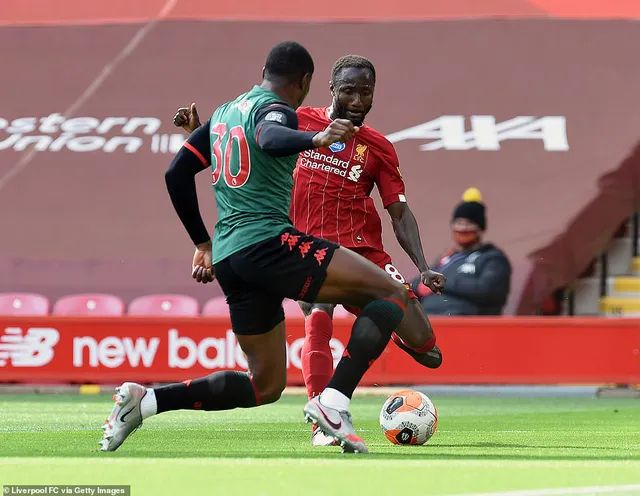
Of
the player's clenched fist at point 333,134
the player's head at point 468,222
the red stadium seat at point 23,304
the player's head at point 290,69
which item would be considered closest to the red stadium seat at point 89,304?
the red stadium seat at point 23,304

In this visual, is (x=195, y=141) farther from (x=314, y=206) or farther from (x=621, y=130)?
(x=621, y=130)

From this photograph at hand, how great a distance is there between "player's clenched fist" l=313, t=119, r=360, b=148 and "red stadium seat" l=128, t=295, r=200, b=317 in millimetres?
11716

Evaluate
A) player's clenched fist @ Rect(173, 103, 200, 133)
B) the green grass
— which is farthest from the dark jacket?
player's clenched fist @ Rect(173, 103, 200, 133)

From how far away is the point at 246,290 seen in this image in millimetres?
6453

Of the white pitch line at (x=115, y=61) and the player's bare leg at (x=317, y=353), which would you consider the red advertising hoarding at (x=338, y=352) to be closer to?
the white pitch line at (x=115, y=61)

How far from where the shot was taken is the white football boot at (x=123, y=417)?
642 centimetres

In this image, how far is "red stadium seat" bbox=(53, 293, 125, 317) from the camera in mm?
17492

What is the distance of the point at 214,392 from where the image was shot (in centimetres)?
663

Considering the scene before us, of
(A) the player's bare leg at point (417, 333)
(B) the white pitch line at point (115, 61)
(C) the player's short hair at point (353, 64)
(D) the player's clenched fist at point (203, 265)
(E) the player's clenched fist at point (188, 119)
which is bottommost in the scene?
(A) the player's bare leg at point (417, 333)

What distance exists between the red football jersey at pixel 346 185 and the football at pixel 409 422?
1035mm

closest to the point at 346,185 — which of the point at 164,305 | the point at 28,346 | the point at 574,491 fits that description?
the point at 574,491

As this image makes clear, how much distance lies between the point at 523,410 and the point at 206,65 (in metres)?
9.45

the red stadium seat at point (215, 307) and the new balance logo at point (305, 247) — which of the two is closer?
the new balance logo at point (305, 247)

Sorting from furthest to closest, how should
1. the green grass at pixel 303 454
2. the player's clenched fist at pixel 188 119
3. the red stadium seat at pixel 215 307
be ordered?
the red stadium seat at pixel 215 307
the player's clenched fist at pixel 188 119
the green grass at pixel 303 454
